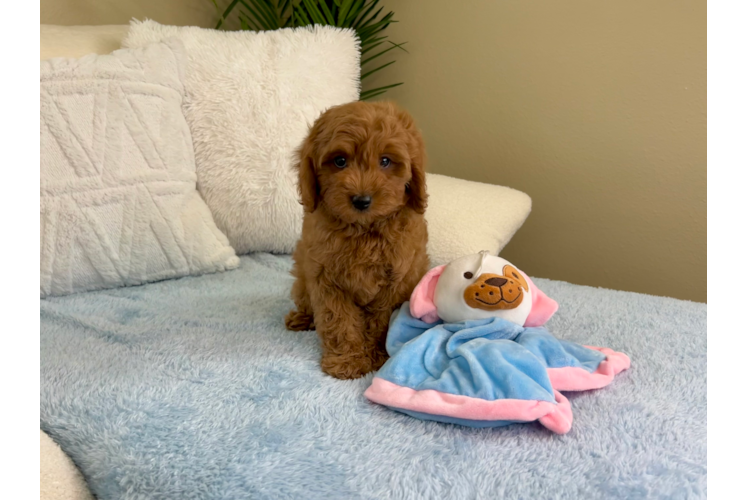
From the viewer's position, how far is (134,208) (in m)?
2.12

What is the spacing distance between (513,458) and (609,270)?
5.44 feet

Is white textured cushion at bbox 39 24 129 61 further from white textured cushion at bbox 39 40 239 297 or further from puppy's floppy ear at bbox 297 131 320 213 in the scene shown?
puppy's floppy ear at bbox 297 131 320 213

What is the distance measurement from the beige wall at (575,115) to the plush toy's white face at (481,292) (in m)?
1.14

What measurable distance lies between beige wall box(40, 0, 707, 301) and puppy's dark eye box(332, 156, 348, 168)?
1457 mm

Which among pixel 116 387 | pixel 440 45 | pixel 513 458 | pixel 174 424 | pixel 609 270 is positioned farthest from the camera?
pixel 440 45

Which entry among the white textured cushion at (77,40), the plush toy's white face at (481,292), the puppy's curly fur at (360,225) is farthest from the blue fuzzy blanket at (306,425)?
the white textured cushion at (77,40)

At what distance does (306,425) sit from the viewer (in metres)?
1.27

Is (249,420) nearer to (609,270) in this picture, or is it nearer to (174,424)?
(174,424)

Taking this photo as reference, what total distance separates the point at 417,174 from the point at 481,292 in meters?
0.37

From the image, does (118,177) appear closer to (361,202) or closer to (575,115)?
(361,202)

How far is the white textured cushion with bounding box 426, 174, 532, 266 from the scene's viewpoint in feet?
7.32

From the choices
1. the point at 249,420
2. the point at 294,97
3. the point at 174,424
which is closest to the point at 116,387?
the point at 174,424

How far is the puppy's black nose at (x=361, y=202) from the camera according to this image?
142 cm

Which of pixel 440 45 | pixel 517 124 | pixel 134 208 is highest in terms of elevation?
pixel 440 45
